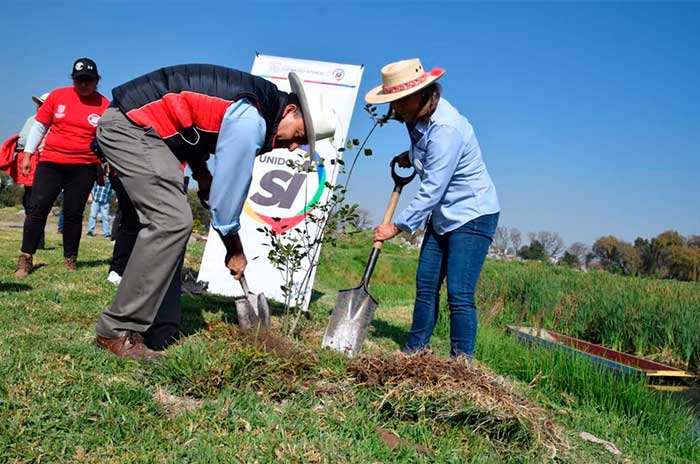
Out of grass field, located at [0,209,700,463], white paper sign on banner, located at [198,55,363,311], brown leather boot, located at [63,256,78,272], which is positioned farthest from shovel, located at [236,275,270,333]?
brown leather boot, located at [63,256,78,272]

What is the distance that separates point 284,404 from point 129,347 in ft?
3.04

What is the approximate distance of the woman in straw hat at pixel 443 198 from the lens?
343cm

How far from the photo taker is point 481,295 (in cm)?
803

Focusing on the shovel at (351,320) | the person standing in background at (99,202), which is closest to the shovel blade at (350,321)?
the shovel at (351,320)

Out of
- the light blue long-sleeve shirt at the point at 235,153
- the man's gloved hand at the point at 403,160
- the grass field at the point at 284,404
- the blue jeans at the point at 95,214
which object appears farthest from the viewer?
the blue jeans at the point at 95,214

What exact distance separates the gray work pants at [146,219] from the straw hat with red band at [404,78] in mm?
1344

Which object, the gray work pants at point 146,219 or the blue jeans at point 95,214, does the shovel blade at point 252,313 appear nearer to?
the gray work pants at point 146,219

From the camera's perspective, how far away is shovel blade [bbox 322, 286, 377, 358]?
3.57m

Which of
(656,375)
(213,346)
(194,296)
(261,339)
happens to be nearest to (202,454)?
(213,346)

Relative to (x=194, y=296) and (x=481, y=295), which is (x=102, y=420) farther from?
(x=481, y=295)

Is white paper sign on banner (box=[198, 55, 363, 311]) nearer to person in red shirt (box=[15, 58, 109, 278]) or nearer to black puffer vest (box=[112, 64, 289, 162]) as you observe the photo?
person in red shirt (box=[15, 58, 109, 278])

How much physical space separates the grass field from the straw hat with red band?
4.99 feet

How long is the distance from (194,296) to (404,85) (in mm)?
2759

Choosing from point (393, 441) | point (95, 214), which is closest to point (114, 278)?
point (393, 441)
